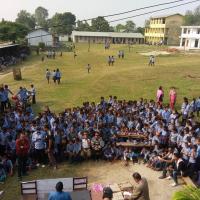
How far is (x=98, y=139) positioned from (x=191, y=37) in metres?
66.6

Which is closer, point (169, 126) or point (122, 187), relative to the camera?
point (122, 187)

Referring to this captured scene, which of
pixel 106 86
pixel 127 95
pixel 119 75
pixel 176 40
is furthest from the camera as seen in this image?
pixel 176 40

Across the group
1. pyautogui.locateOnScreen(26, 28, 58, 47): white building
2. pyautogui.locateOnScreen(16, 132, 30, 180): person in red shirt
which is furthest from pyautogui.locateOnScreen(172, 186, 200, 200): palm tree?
pyautogui.locateOnScreen(26, 28, 58, 47): white building

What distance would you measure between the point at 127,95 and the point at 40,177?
555 inches

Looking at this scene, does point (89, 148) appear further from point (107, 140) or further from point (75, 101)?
point (75, 101)

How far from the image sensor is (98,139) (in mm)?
14680

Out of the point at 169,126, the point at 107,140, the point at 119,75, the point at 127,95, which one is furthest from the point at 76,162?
the point at 119,75

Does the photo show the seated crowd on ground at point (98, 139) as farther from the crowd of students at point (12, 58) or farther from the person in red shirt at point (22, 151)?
the crowd of students at point (12, 58)

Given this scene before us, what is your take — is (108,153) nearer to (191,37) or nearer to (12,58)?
(12,58)

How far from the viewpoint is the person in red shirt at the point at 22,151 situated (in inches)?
501

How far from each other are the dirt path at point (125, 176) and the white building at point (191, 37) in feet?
208

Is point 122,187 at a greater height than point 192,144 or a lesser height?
lesser

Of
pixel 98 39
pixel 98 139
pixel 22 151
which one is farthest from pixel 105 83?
pixel 98 39

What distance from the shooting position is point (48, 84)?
99.7 feet
